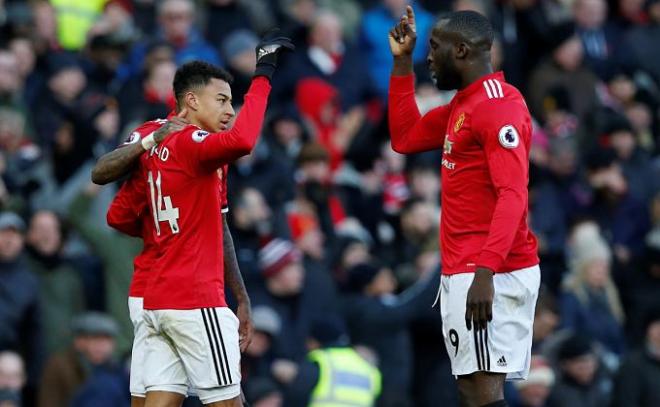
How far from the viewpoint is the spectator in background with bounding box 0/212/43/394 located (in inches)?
508

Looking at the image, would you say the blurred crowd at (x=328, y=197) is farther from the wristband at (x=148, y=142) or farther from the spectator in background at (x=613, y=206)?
the wristband at (x=148, y=142)

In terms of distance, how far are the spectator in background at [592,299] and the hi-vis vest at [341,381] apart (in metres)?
3.25

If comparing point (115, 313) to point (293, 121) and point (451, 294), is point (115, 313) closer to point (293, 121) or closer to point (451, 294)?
point (293, 121)

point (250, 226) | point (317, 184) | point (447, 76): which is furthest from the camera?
point (317, 184)

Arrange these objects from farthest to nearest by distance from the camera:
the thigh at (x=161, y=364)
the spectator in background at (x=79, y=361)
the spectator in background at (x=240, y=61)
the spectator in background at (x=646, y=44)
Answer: the spectator in background at (x=646, y=44) < the spectator in background at (x=240, y=61) < the spectator in background at (x=79, y=361) < the thigh at (x=161, y=364)

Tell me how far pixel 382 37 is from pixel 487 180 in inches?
379

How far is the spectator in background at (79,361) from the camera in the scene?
12719mm

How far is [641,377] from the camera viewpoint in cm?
1402

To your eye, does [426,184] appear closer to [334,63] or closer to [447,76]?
[334,63]

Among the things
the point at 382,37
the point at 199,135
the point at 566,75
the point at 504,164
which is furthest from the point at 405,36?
the point at 566,75

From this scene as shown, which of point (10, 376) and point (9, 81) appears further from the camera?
point (9, 81)

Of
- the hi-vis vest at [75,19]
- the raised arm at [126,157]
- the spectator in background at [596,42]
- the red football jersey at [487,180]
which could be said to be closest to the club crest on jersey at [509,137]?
the red football jersey at [487,180]

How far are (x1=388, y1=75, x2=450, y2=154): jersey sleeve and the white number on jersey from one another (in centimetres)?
135

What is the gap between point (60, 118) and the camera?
14.8 meters
